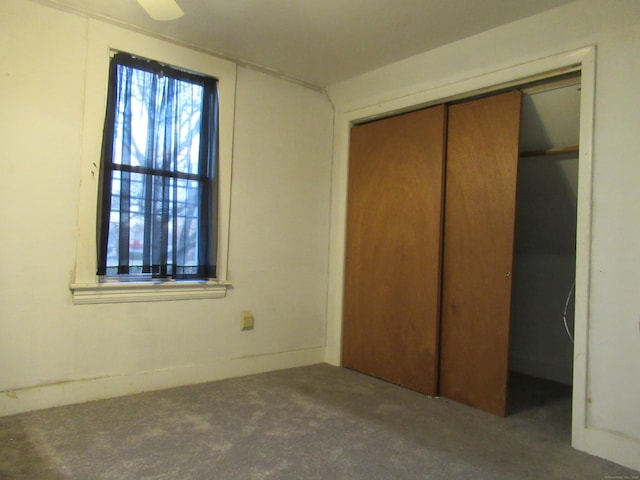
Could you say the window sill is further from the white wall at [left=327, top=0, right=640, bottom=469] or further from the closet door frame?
the white wall at [left=327, top=0, right=640, bottom=469]

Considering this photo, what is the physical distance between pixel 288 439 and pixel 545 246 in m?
2.58

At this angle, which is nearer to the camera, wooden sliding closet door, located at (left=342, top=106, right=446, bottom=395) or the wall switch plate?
wooden sliding closet door, located at (left=342, top=106, right=446, bottom=395)

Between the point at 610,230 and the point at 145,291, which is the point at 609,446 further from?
the point at 145,291

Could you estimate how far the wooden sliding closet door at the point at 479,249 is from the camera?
247cm

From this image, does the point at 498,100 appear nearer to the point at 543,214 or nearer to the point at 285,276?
the point at 543,214

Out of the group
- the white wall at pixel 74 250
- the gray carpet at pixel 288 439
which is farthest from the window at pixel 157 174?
the gray carpet at pixel 288 439

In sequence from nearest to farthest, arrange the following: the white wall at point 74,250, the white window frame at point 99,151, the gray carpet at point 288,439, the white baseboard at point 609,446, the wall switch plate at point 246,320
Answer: the gray carpet at point 288,439
the white baseboard at point 609,446
the white wall at point 74,250
the white window frame at point 99,151
the wall switch plate at point 246,320

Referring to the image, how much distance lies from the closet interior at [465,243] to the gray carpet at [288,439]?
1.13 ft

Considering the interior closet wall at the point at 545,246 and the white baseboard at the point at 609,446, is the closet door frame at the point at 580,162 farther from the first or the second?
the interior closet wall at the point at 545,246

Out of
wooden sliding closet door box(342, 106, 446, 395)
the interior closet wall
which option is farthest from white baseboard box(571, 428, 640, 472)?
the interior closet wall

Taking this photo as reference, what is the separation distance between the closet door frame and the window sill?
101cm

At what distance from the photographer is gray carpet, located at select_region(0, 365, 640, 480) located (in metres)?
1.73

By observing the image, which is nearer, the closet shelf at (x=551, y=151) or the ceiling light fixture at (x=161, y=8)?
the ceiling light fixture at (x=161, y=8)

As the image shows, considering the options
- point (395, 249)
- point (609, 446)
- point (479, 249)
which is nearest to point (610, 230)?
point (479, 249)
